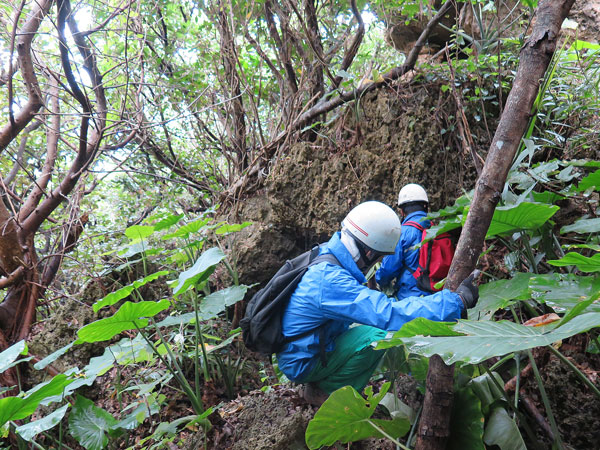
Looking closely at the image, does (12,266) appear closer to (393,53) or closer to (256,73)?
(256,73)

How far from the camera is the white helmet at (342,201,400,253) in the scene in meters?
2.61

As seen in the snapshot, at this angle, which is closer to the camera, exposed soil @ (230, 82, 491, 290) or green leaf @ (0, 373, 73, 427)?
green leaf @ (0, 373, 73, 427)

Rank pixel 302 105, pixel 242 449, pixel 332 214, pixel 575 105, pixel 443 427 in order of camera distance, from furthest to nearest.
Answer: pixel 302 105
pixel 332 214
pixel 575 105
pixel 242 449
pixel 443 427

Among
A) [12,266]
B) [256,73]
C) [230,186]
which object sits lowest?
[230,186]

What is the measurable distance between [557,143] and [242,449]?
3.38 metres

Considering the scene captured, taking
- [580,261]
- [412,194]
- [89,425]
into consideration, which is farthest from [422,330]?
[89,425]

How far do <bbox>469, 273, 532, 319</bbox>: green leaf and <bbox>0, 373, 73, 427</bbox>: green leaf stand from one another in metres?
2.40

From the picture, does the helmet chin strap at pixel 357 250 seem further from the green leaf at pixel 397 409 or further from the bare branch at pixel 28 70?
the bare branch at pixel 28 70

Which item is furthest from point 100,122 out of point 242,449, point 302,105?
point 242,449

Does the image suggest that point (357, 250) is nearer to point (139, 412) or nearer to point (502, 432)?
point (502, 432)

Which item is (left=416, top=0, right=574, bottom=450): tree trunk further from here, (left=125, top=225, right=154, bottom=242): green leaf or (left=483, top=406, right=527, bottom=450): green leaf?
(left=125, top=225, right=154, bottom=242): green leaf

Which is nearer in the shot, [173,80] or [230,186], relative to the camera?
[230,186]

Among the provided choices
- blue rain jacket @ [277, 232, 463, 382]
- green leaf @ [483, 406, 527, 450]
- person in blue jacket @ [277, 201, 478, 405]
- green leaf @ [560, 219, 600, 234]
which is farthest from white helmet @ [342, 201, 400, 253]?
green leaf @ [483, 406, 527, 450]

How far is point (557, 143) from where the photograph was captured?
360 cm
